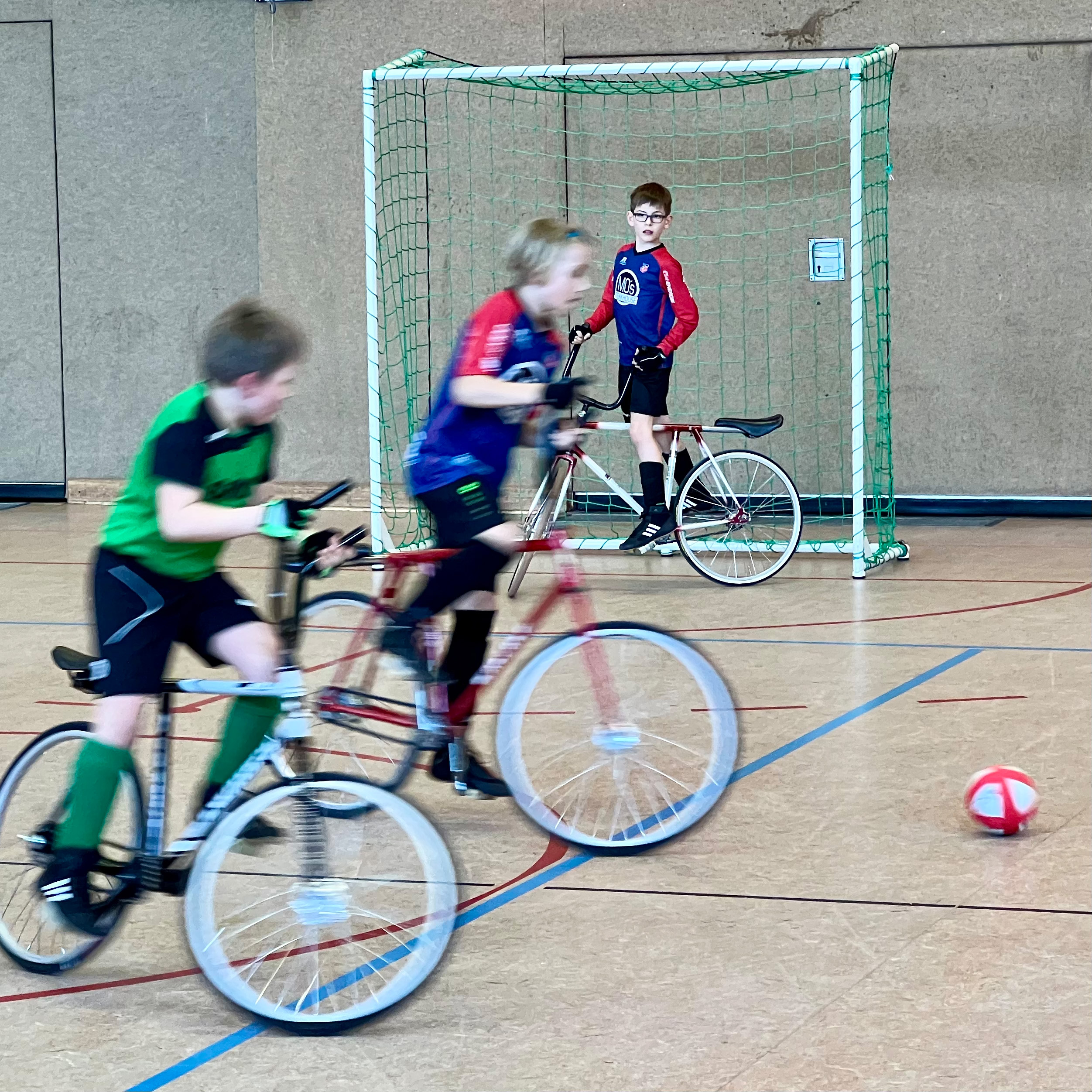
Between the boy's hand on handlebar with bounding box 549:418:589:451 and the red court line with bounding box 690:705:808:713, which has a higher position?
the boy's hand on handlebar with bounding box 549:418:589:451

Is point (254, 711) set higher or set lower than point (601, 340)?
lower

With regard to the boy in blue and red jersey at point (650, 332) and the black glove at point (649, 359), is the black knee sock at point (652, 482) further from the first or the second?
the black glove at point (649, 359)

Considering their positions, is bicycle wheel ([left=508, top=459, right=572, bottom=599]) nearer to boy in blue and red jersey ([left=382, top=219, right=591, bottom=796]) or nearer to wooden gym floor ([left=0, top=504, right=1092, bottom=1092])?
wooden gym floor ([left=0, top=504, right=1092, bottom=1092])

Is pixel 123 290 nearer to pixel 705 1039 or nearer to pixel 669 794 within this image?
pixel 669 794

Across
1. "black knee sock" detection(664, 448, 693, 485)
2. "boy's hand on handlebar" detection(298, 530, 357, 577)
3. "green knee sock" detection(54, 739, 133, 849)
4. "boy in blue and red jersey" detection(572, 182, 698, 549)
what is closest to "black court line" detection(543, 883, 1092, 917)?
"boy's hand on handlebar" detection(298, 530, 357, 577)

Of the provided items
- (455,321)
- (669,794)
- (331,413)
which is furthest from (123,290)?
(669,794)

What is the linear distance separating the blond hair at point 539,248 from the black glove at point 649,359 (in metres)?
3.97

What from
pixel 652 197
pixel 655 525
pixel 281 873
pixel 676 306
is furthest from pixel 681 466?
pixel 281 873

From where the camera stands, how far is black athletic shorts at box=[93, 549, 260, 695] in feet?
10.6

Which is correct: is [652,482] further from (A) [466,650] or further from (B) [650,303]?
(A) [466,650]

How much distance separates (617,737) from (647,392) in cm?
436

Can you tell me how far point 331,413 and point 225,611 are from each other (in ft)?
26.4

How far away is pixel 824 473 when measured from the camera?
10.6m

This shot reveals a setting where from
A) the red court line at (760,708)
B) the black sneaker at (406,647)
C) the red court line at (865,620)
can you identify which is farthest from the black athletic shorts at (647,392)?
the black sneaker at (406,647)
